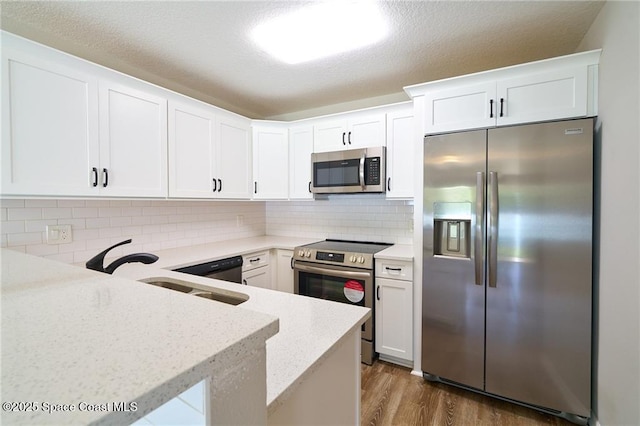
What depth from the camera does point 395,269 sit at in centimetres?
232

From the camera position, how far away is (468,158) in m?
1.92

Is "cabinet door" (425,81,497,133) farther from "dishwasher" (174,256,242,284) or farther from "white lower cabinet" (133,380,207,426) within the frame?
"white lower cabinet" (133,380,207,426)

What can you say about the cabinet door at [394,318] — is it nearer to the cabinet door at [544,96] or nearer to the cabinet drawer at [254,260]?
the cabinet drawer at [254,260]

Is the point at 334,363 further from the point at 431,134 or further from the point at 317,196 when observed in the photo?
the point at 317,196

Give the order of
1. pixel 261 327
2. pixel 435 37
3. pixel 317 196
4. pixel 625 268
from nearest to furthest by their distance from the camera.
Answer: pixel 261 327 < pixel 625 268 < pixel 435 37 < pixel 317 196

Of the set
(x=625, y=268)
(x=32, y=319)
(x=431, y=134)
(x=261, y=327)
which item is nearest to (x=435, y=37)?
(x=431, y=134)

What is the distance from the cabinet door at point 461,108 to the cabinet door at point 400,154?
16.1 inches

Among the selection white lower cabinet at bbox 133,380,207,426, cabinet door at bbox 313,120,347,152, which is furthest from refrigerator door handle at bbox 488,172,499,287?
white lower cabinet at bbox 133,380,207,426

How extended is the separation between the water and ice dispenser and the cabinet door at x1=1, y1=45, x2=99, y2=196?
228 centimetres

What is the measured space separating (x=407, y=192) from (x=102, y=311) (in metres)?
2.31

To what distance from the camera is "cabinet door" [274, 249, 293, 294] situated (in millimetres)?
2850

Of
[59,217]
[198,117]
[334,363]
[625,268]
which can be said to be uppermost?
[198,117]

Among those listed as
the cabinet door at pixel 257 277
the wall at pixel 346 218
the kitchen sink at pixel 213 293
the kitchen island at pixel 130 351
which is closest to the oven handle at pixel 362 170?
the wall at pixel 346 218

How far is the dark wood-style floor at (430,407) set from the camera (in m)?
1.78
